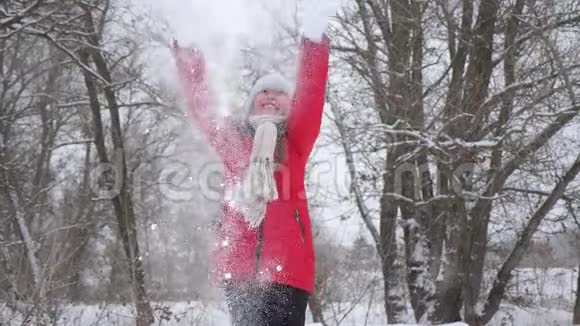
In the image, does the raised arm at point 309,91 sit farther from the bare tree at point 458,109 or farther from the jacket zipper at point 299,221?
the bare tree at point 458,109

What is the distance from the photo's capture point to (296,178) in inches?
75.7

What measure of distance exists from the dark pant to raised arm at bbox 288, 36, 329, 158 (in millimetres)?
502

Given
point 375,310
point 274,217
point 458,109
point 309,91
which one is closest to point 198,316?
point 458,109

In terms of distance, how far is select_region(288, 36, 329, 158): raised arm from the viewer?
6.09ft

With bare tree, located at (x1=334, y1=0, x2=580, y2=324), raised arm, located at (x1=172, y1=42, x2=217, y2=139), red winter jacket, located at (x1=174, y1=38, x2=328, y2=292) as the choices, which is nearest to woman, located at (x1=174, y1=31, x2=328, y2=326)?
red winter jacket, located at (x1=174, y1=38, x2=328, y2=292)

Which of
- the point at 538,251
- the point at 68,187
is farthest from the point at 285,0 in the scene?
the point at 68,187

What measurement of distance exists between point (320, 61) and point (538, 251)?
7063 mm

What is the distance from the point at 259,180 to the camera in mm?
1815

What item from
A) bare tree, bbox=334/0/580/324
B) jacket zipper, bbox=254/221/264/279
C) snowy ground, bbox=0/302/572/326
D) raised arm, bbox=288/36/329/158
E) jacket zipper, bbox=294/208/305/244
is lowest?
snowy ground, bbox=0/302/572/326

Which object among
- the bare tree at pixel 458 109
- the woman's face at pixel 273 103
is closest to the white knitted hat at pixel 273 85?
the woman's face at pixel 273 103

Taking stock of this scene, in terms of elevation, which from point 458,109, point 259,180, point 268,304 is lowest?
point 268,304

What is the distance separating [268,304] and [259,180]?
42cm

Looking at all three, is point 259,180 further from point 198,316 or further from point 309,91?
point 198,316

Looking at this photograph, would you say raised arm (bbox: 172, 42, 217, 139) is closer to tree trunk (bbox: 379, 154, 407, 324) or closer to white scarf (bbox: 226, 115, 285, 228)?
white scarf (bbox: 226, 115, 285, 228)
